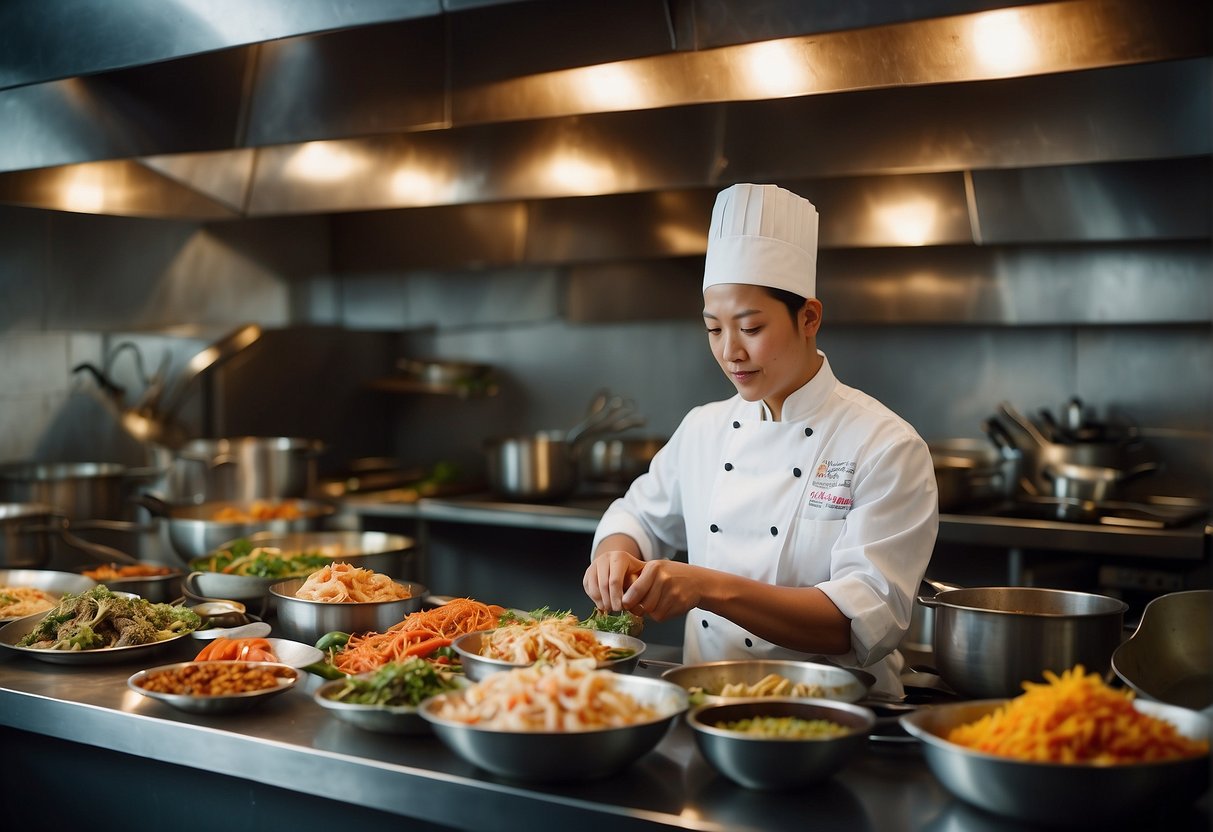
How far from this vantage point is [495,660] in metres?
2.01

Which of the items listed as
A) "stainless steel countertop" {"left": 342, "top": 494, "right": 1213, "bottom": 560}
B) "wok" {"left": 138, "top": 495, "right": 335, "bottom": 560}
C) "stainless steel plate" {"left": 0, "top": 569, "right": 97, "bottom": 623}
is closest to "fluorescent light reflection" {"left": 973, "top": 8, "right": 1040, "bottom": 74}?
"stainless steel countertop" {"left": 342, "top": 494, "right": 1213, "bottom": 560}

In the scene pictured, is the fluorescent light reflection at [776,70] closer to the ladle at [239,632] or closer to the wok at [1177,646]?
the wok at [1177,646]

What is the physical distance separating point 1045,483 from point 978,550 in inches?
22.8

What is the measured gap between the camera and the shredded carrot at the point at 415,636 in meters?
2.24

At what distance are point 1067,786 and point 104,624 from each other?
1.96m

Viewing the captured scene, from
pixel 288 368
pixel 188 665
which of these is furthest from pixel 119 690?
pixel 288 368

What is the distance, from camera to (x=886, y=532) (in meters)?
2.34

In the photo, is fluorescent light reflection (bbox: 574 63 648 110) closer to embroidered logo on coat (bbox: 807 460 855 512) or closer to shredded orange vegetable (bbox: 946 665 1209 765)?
embroidered logo on coat (bbox: 807 460 855 512)

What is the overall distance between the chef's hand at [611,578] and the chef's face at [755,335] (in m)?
0.45

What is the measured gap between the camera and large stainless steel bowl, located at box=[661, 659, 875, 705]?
1893 millimetres

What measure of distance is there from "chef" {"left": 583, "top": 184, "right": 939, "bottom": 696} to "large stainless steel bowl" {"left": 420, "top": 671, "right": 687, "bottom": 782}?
19.5 inches

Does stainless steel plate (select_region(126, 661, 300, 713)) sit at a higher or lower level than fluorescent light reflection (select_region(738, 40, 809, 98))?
lower

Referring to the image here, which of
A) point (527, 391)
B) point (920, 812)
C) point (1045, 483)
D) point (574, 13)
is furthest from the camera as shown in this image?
point (527, 391)

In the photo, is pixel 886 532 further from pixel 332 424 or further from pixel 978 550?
pixel 332 424
